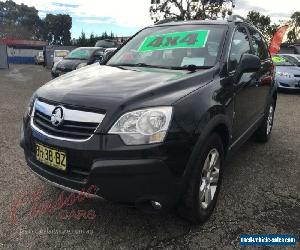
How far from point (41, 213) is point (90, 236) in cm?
62

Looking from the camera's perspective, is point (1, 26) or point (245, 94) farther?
point (1, 26)

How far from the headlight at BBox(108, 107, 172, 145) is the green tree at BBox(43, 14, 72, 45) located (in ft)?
306

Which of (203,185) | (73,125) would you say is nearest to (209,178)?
(203,185)

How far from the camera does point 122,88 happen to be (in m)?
2.96

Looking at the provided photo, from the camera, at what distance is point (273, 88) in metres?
5.61

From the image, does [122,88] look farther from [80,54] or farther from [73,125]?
[80,54]

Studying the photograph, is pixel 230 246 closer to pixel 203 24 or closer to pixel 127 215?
pixel 127 215

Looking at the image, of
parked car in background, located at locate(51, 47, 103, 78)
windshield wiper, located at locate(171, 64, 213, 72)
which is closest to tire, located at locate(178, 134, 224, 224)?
windshield wiper, located at locate(171, 64, 213, 72)

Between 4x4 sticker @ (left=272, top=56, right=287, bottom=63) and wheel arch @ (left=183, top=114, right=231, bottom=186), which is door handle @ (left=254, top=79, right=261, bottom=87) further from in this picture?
4x4 sticker @ (left=272, top=56, right=287, bottom=63)

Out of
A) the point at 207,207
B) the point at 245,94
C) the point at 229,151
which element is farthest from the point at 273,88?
the point at 207,207

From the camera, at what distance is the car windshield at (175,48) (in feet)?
11.9

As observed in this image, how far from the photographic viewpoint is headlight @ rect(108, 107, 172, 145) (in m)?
2.57

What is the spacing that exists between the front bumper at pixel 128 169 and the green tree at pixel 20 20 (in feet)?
320
